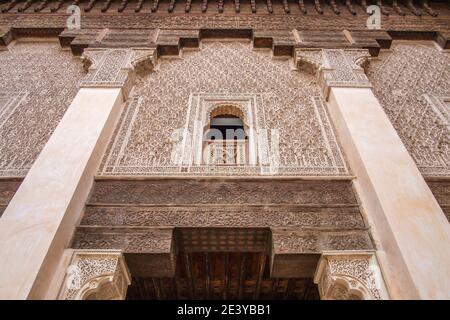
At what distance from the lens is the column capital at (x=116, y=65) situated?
11.1 ft

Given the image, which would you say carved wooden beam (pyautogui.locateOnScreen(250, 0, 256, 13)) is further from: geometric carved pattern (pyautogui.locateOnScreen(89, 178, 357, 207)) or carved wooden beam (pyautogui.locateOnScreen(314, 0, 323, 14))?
geometric carved pattern (pyautogui.locateOnScreen(89, 178, 357, 207))

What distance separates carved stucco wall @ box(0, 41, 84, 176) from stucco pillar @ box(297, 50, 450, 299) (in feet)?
8.48

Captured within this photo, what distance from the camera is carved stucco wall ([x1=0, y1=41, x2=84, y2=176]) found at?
9.53 feet

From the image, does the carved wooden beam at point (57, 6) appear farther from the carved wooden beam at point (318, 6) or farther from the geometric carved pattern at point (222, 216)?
the carved wooden beam at point (318, 6)

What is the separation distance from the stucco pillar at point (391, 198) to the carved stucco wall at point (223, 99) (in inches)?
8.1

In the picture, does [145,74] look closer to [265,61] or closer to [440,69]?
[265,61]

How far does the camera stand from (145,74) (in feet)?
12.7

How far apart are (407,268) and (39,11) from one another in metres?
5.35

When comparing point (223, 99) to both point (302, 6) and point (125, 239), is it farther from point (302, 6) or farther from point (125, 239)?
point (302, 6)

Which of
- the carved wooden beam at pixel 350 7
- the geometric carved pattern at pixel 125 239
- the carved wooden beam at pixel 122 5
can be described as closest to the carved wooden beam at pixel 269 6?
the carved wooden beam at pixel 350 7

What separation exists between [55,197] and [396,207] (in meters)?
2.18

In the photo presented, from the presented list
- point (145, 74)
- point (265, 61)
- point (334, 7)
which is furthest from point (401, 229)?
point (334, 7)

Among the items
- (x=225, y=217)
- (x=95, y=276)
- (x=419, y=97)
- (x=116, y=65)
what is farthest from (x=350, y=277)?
(x=116, y=65)

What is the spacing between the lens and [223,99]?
348 centimetres
